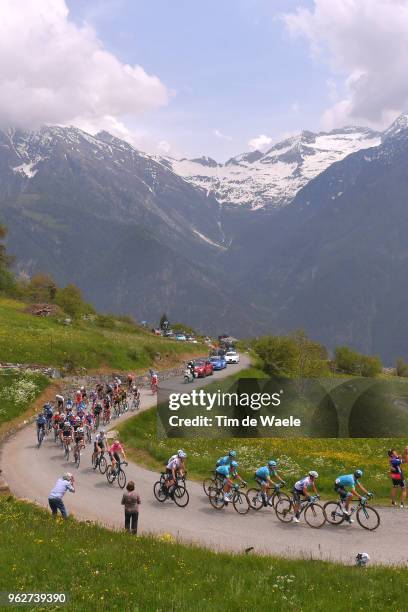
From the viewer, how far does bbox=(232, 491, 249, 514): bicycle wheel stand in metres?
20.5

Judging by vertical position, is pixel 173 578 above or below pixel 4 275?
below

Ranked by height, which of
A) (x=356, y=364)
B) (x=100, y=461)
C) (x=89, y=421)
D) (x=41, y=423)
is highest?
(x=356, y=364)

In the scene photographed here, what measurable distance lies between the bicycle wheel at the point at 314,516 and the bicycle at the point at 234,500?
→ 255cm

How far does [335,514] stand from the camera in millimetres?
18531

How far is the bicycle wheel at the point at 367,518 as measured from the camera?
18250mm

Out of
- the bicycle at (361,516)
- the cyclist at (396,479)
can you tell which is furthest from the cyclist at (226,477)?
the cyclist at (396,479)

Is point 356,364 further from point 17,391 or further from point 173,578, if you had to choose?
point 173,578

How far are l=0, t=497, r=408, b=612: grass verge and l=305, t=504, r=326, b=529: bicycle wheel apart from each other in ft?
16.3

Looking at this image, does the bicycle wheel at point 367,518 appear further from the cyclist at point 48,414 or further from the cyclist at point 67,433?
the cyclist at point 48,414

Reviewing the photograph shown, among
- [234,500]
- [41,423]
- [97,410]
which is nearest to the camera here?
[234,500]

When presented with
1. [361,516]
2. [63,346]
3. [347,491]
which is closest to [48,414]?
[347,491]

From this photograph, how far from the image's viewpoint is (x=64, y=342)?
57.5 meters

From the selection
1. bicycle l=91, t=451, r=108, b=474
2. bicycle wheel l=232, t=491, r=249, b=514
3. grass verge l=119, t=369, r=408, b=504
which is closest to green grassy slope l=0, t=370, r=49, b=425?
grass verge l=119, t=369, r=408, b=504

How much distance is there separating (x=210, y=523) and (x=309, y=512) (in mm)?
3530
